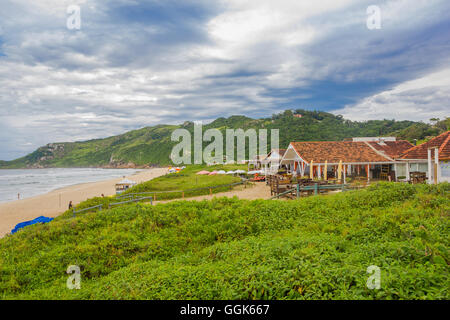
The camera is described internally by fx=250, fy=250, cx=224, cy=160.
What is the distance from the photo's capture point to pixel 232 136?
3765 inches

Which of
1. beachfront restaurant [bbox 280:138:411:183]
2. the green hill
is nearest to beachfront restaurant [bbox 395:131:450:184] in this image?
beachfront restaurant [bbox 280:138:411:183]

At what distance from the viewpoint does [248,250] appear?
6320 mm

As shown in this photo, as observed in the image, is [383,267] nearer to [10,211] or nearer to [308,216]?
[308,216]

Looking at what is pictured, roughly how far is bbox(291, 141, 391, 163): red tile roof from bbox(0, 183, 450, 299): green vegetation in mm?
11305

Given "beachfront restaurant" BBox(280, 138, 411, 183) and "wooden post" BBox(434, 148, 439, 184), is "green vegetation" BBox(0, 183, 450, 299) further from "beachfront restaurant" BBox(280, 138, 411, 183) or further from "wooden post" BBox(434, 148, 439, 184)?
"beachfront restaurant" BBox(280, 138, 411, 183)

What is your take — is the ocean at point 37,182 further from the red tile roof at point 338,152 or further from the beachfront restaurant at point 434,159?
the beachfront restaurant at point 434,159

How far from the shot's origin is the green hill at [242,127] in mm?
70750

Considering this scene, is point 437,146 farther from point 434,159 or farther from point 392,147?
point 392,147

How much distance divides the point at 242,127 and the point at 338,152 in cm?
9412

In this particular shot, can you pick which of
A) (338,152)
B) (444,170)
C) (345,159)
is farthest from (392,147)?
(444,170)

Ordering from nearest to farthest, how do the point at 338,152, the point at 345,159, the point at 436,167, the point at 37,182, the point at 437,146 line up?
the point at 436,167, the point at 437,146, the point at 345,159, the point at 338,152, the point at 37,182

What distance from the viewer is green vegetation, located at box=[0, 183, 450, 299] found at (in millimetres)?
4113

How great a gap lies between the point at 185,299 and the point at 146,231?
16.7 feet

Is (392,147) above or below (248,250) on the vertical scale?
above
